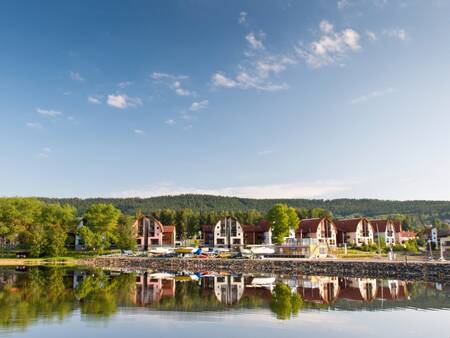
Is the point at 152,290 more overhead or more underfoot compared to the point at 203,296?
more underfoot

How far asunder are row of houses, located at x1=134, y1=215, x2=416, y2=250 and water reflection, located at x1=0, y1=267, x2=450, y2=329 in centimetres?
A: 5706

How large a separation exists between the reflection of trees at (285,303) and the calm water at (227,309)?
0.21 feet

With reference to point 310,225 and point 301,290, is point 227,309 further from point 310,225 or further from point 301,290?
point 310,225

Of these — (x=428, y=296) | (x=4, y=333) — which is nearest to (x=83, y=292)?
(x=4, y=333)

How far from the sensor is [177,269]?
7400 cm

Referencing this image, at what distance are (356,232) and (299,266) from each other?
48.4 meters

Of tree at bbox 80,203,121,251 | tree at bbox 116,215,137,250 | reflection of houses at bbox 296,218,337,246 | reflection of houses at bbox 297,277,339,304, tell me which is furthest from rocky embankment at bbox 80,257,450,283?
reflection of houses at bbox 296,218,337,246

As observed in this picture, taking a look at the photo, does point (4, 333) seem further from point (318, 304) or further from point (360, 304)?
point (360, 304)

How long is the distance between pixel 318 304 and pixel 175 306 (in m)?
10.7

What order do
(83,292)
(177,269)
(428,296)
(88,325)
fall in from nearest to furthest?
(88,325) → (428,296) → (83,292) → (177,269)

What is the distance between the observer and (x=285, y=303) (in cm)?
3338

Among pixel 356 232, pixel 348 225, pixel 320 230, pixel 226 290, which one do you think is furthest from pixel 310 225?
pixel 226 290

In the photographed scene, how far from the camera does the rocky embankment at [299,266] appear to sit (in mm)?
53219

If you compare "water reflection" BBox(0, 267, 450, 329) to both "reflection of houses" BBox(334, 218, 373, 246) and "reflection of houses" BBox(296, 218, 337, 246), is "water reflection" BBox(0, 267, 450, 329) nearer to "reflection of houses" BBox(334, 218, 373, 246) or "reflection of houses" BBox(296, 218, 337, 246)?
"reflection of houses" BBox(296, 218, 337, 246)
